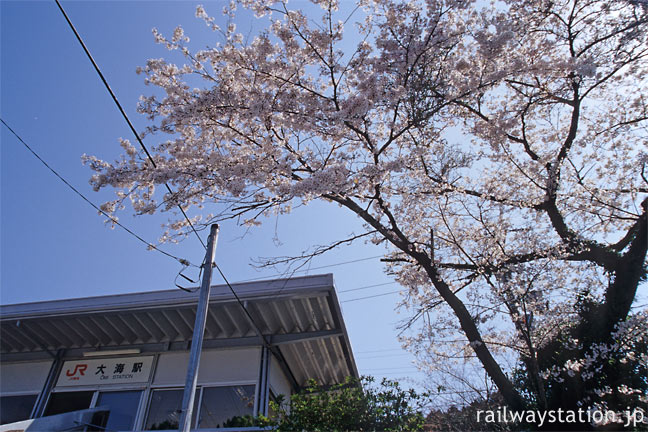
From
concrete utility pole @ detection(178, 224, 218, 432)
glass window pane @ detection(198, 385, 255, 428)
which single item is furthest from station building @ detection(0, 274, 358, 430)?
concrete utility pole @ detection(178, 224, 218, 432)

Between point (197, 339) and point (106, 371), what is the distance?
4.98 metres

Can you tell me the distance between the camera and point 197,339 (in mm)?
5020

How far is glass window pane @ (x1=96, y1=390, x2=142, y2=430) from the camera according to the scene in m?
8.07

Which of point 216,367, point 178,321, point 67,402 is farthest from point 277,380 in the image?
point 67,402

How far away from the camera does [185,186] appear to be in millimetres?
6805

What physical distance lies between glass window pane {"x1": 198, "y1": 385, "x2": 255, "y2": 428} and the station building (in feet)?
0.06

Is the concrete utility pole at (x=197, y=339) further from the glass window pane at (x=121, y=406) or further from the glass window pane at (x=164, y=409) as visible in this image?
the glass window pane at (x=121, y=406)

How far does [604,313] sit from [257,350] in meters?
6.07

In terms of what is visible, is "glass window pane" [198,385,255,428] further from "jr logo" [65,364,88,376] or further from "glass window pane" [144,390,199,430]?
"jr logo" [65,364,88,376]

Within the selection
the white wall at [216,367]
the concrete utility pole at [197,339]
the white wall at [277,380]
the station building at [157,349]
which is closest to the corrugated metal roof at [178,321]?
the station building at [157,349]

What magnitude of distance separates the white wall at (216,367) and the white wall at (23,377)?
100 inches

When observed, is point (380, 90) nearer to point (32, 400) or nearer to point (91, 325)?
point (91, 325)

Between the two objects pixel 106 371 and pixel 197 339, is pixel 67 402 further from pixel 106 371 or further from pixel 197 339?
pixel 197 339

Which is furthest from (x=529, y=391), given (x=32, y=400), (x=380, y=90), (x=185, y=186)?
(x=32, y=400)
